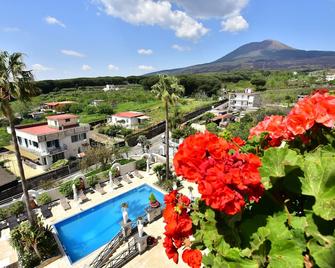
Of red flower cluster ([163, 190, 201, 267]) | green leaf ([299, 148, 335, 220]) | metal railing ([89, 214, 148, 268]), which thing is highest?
green leaf ([299, 148, 335, 220])

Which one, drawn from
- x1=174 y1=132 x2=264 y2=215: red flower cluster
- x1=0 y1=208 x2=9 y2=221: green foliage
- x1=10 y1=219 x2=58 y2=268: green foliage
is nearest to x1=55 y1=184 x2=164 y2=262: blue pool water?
x1=10 y1=219 x2=58 y2=268: green foliage

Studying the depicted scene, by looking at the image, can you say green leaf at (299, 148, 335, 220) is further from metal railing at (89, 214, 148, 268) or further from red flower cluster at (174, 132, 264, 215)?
metal railing at (89, 214, 148, 268)

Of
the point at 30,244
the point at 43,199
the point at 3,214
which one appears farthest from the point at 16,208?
the point at 30,244

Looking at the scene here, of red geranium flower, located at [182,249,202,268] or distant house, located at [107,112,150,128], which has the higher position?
red geranium flower, located at [182,249,202,268]

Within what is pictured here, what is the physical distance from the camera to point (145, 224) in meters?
11.8

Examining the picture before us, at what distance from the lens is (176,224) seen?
195 cm

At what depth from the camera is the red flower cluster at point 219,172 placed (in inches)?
54.7

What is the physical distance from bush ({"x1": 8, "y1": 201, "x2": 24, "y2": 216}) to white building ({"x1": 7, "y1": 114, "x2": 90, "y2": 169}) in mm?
13466

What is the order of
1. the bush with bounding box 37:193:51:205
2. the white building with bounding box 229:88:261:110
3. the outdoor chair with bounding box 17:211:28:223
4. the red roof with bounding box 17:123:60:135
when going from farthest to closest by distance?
the white building with bounding box 229:88:261:110 < the red roof with bounding box 17:123:60:135 < the bush with bounding box 37:193:51:205 < the outdoor chair with bounding box 17:211:28:223

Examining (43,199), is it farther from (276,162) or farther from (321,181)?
(321,181)

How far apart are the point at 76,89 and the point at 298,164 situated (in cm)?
9542

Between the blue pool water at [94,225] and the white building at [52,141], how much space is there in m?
15.2

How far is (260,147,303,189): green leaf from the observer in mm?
1505

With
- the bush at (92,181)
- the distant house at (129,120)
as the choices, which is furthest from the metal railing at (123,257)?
the distant house at (129,120)
